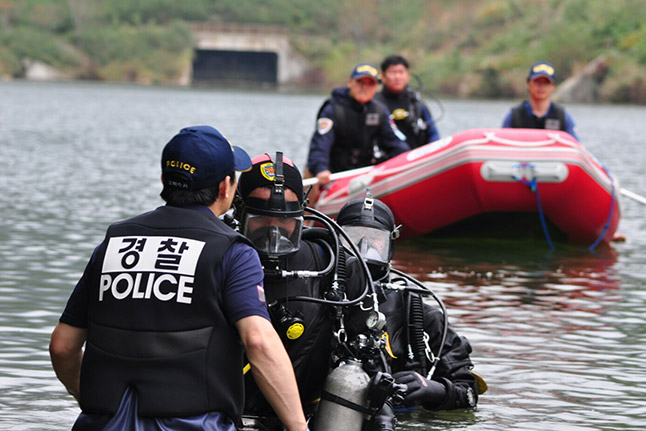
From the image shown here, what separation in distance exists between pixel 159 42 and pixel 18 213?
3756 inches

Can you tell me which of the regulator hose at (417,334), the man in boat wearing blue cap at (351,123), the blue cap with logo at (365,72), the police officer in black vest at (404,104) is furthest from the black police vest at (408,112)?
the regulator hose at (417,334)

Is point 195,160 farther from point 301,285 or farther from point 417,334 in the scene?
point 417,334

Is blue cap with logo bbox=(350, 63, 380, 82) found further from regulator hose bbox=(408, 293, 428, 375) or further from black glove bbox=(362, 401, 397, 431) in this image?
black glove bbox=(362, 401, 397, 431)

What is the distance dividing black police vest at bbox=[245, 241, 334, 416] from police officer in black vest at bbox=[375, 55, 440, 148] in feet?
22.5

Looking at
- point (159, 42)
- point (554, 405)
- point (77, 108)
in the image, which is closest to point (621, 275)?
point (554, 405)

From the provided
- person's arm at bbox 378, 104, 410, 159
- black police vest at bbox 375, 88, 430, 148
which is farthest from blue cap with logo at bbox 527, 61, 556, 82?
person's arm at bbox 378, 104, 410, 159

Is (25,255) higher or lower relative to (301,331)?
lower

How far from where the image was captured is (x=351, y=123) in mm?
10008

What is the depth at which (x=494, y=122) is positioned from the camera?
41.6 metres

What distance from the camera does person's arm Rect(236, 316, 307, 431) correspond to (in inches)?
126

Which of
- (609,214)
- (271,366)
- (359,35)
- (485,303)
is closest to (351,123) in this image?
(485,303)

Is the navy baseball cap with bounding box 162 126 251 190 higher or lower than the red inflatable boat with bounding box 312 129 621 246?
higher

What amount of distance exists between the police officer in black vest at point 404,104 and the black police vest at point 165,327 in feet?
25.2

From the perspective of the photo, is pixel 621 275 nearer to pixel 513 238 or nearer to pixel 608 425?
pixel 513 238
